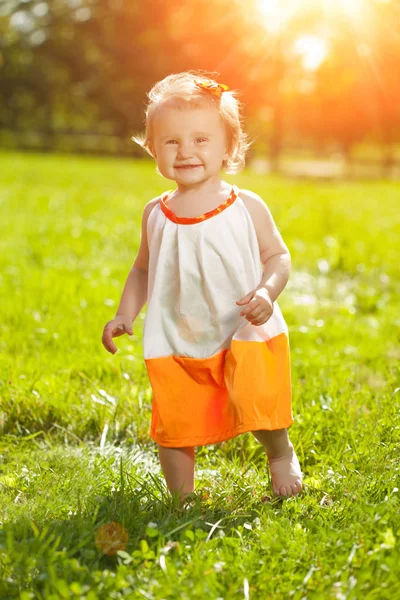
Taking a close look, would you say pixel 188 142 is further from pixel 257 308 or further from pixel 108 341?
pixel 108 341

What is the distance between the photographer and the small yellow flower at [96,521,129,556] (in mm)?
2240

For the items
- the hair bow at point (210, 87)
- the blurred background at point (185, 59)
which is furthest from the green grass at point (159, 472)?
the blurred background at point (185, 59)

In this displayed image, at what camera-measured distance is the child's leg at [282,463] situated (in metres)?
2.74

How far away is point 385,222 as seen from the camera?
1045 cm

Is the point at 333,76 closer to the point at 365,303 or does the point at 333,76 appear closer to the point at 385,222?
the point at 385,222

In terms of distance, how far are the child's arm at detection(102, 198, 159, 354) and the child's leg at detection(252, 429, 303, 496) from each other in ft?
1.93

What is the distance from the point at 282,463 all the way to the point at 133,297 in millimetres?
780

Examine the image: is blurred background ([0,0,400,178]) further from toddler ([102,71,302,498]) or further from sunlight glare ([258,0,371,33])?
toddler ([102,71,302,498])

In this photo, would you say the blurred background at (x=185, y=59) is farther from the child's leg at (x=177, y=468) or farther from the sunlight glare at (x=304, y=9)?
the child's leg at (x=177, y=468)

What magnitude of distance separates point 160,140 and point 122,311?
0.62 metres

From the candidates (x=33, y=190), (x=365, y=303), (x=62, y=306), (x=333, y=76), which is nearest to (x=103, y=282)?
(x=62, y=306)

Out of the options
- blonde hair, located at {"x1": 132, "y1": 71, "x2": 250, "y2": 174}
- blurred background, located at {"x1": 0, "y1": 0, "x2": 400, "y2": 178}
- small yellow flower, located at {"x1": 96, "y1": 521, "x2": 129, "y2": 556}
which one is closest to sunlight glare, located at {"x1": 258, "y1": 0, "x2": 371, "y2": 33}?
blurred background, located at {"x1": 0, "y1": 0, "x2": 400, "y2": 178}

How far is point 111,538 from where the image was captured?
231 centimetres

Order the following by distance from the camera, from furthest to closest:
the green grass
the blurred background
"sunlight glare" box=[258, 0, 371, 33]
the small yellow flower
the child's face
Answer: the blurred background, "sunlight glare" box=[258, 0, 371, 33], the child's face, the small yellow flower, the green grass
